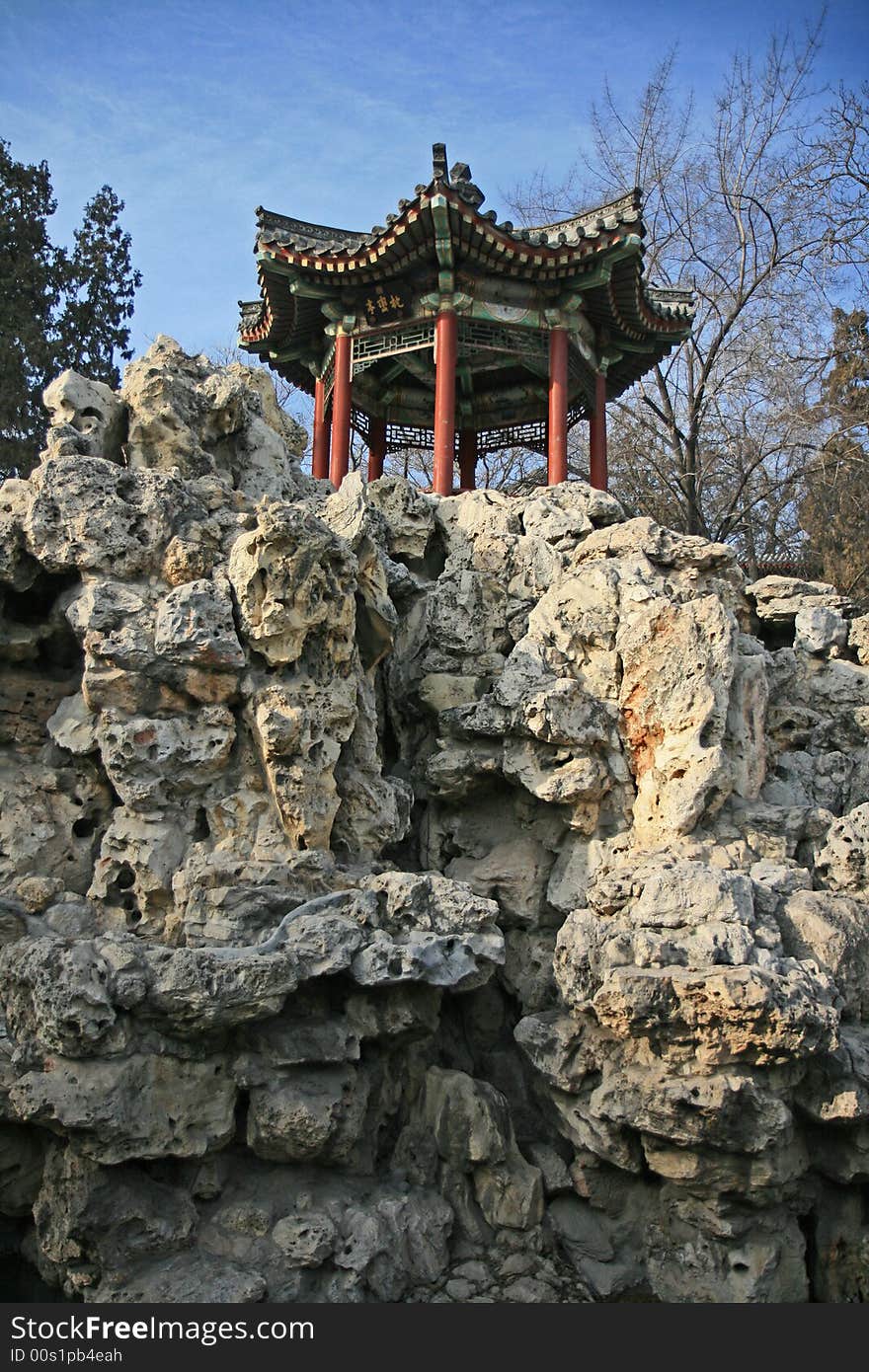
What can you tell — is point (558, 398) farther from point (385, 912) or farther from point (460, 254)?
point (385, 912)

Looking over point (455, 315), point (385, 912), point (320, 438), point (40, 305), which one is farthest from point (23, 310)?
point (385, 912)

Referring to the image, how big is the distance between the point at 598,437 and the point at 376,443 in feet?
8.11

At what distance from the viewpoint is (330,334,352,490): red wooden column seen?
9.40m

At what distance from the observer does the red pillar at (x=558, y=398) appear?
915 centimetres

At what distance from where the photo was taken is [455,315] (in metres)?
8.88

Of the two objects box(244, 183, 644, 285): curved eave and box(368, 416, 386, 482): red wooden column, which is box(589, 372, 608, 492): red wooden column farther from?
box(368, 416, 386, 482): red wooden column

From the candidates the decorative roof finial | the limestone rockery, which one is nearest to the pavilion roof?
the decorative roof finial

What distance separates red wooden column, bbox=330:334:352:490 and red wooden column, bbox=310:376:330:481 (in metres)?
0.78

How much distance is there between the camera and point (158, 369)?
5.96m

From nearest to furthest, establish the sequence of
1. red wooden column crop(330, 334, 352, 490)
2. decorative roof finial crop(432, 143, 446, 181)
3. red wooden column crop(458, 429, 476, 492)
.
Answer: decorative roof finial crop(432, 143, 446, 181), red wooden column crop(330, 334, 352, 490), red wooden column crop(458, 429, 476, 492)

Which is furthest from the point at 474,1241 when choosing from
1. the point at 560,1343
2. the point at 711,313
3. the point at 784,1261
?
the point at 711,313

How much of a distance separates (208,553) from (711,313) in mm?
10855

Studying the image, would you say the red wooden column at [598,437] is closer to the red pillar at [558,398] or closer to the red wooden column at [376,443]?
the red pillar at [558,398]

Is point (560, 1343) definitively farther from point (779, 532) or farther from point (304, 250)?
point (779, 532)
